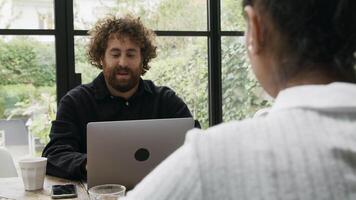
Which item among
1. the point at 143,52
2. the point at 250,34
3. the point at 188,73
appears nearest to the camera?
the point at 250,34

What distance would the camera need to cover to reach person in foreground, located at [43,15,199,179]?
211 cm

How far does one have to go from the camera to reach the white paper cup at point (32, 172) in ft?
4.69

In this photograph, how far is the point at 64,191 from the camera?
1.40 m

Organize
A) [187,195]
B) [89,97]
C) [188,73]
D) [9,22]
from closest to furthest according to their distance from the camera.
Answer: [187,195], [89,97], [9,22], [188,73]

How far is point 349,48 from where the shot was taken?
583mm

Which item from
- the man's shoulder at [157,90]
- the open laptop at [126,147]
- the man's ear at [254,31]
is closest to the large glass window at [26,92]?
the man's shoulder at [157,90]

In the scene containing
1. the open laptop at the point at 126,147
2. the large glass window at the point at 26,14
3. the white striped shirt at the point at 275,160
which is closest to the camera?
the white striped shirt at the point at 275,160

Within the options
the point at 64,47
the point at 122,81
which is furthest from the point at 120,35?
the point at 64,47

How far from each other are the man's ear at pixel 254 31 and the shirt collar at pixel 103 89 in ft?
5.47

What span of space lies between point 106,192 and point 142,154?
0.64 ft

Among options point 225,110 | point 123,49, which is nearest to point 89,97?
point 123,49

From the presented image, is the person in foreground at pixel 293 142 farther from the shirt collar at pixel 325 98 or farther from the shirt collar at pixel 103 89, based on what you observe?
the shirt collar at pixel 103 89

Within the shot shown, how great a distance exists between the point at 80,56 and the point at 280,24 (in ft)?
8.51

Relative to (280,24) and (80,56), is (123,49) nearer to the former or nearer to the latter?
(80,56)
